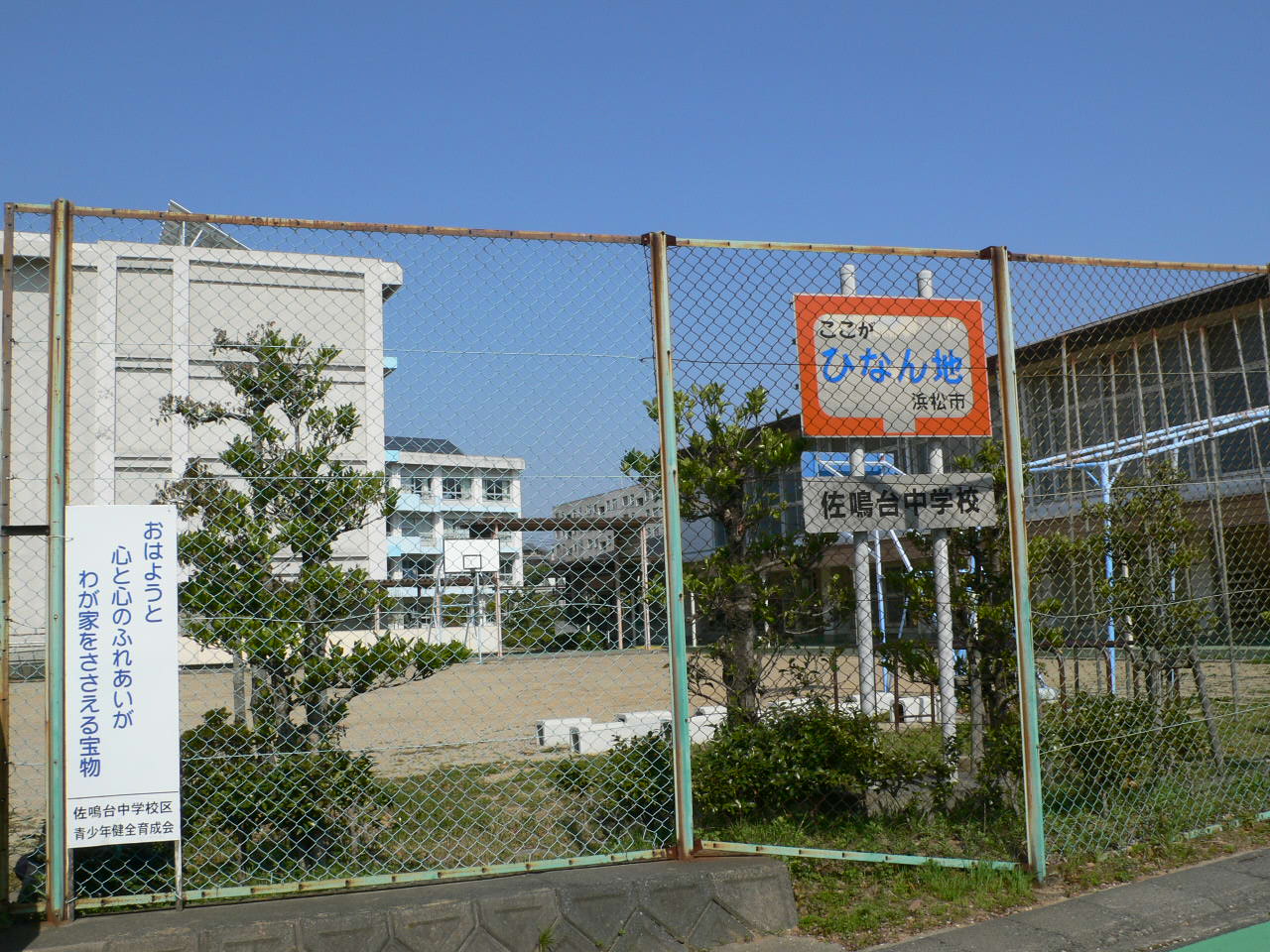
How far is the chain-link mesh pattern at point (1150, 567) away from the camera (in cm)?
535

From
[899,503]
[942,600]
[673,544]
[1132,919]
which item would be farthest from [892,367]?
[1132,919]

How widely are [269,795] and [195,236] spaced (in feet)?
7.93

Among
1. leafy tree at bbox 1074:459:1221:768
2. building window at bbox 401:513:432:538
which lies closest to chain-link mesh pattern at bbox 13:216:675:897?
building window at bbox 401:513:432:538

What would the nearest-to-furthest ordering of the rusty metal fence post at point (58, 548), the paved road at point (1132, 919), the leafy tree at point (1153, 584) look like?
the rusty metal fence post at point (58, 548) < the paved road at point (1132, 919) < the leafy tree at point (1153, 584)

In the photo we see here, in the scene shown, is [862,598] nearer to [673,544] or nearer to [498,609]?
[673,544]

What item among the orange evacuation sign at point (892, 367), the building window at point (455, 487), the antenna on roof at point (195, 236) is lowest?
the building window at point (455, 487)

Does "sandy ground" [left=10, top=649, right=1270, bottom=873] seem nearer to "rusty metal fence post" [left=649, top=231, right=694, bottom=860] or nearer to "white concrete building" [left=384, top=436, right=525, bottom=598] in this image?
"rusty metal fence post" [left=649, top=231, right=694, bottom=860]

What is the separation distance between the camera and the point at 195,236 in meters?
4.51

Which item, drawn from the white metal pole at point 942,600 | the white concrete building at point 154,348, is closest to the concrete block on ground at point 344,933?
the white concrete building at point 154,348

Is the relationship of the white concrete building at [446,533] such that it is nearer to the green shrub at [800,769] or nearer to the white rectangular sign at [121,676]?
the white rectangular sign at [121,676]

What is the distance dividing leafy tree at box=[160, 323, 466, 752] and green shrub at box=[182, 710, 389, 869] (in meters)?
0.10

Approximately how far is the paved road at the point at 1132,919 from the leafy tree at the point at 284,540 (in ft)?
7.98

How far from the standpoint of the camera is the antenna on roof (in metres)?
4.21

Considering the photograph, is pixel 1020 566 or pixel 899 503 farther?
pixel 899 503
